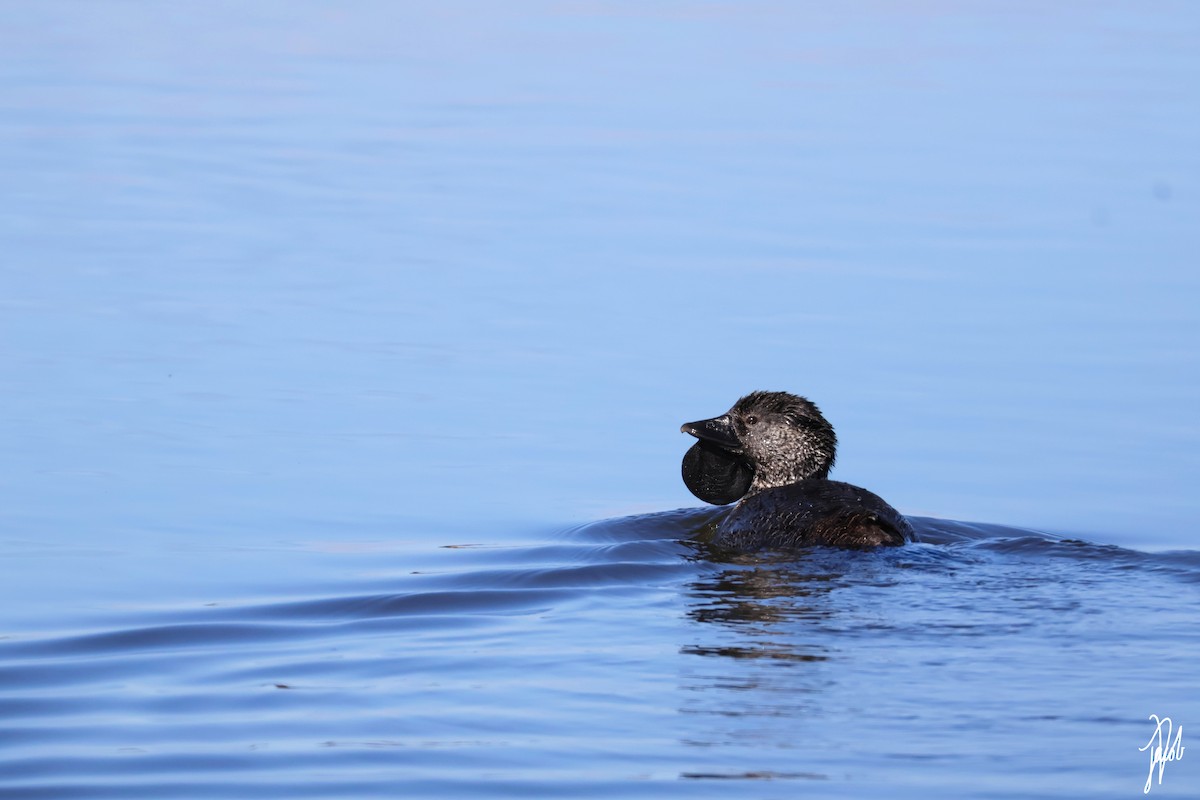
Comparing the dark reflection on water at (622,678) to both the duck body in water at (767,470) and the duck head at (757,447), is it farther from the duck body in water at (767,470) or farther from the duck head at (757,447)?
the duck head at (757,447)

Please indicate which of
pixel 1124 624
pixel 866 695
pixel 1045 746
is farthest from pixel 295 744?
pixel 1124 624

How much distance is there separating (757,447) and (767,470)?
16cm

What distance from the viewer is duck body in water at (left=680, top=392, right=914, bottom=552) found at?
1142cm

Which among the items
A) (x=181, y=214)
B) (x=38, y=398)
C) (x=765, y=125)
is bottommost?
(x=38, y=398)

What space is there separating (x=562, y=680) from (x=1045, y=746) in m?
2.06

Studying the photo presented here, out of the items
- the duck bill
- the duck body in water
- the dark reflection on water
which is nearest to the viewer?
the dark reflection on water

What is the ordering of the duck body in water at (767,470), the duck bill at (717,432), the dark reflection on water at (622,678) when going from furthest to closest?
the duck bill at (717,432)
the duck body in water at (767,470)
the dark reflection on water at (622,678)

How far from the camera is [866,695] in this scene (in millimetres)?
8047

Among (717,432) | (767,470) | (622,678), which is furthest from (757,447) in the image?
(622,678)

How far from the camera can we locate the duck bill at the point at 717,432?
41.2 feet

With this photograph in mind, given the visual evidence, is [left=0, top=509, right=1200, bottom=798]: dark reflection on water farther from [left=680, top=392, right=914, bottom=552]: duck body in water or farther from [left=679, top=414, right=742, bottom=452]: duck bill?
[left=679, top=414, right=742, bottom=452]: duck bill

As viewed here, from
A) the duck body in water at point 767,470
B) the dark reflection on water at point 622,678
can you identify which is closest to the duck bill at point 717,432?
the duck body in water at point 767,470

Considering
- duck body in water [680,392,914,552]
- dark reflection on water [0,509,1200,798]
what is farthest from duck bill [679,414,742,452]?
dark reflection on water [0,509,1200,798]

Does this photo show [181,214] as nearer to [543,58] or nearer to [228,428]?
[228,428]
